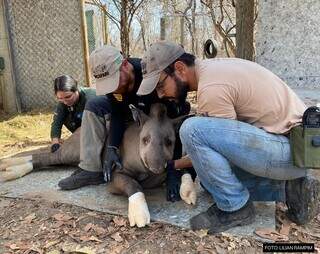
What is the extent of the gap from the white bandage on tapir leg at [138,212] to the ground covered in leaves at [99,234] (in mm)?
57

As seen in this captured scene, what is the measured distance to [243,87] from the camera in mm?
2572

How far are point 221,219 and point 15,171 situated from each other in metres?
2.21

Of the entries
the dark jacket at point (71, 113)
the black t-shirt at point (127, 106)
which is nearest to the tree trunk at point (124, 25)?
the dark jacket at point (71, 113)

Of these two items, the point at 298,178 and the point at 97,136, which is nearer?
the point at 298,178

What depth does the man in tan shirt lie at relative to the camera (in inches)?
102

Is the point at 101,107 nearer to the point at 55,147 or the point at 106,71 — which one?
the point at 106,71

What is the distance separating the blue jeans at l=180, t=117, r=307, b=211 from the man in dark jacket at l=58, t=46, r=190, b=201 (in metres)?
0.58

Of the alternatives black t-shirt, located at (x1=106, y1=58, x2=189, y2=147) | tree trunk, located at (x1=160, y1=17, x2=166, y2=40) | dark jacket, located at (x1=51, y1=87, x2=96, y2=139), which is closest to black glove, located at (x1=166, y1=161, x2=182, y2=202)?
black t-shirt, located at (x1=106, y1=58, x2=189, y2=147)

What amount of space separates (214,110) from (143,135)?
808 millimetres

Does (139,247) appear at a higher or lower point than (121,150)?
lower

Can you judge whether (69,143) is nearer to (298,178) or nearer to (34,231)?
(34,231)

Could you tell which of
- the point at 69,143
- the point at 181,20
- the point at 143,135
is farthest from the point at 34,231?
the point at 181,20

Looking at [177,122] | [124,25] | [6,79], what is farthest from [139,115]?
[6,79]

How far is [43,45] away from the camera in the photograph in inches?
297
